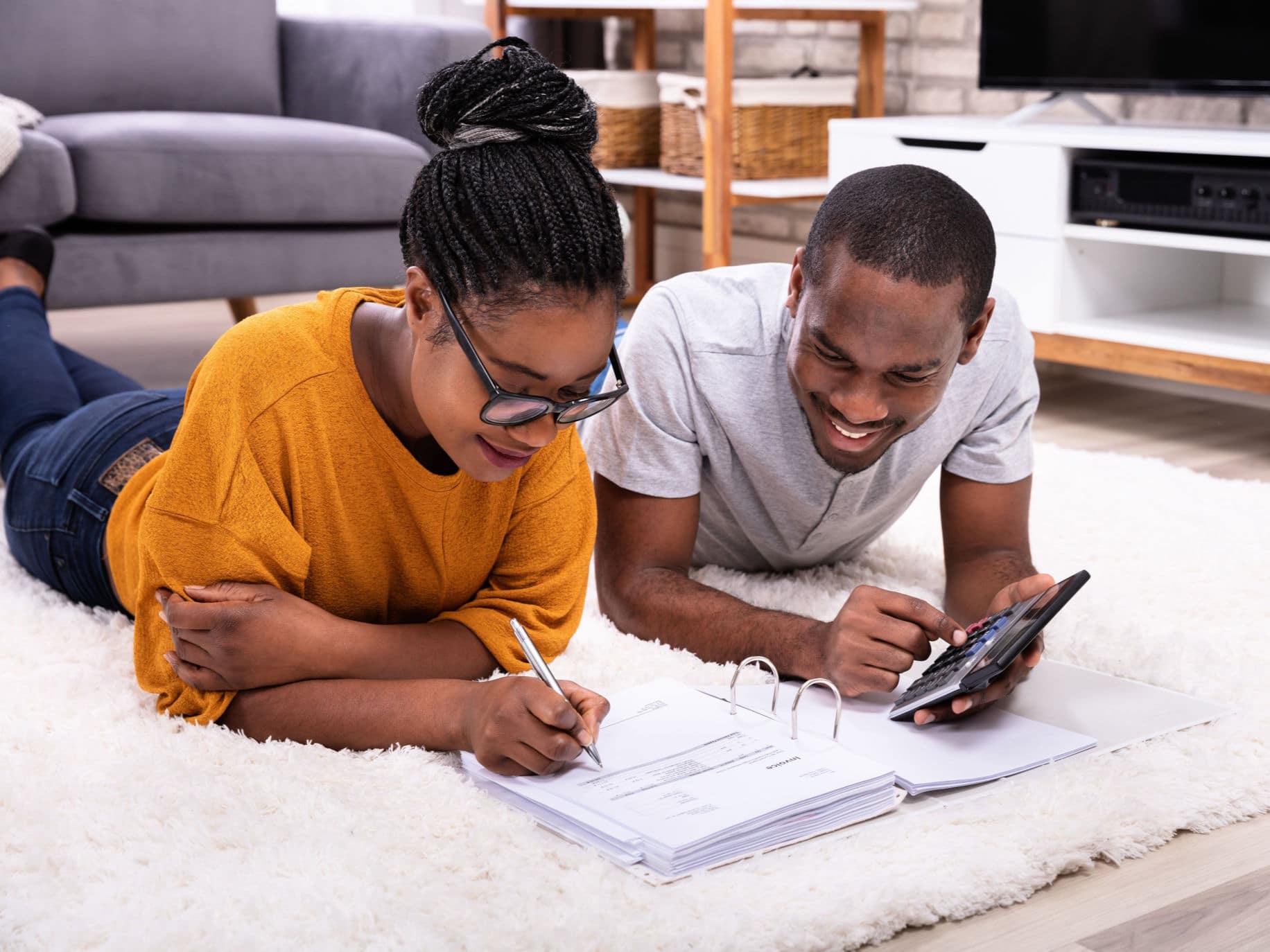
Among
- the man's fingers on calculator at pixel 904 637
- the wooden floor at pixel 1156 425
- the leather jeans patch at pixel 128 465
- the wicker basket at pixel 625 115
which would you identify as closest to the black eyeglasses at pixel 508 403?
the man's fingers on calculator at pixel 904 637

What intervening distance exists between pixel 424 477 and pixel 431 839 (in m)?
0.30

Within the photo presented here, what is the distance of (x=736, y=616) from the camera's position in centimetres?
139

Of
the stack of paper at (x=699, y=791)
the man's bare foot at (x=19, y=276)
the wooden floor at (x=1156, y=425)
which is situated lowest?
the wooden floor at (x=1156, y=425)

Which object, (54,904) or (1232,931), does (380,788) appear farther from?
(1232,931)

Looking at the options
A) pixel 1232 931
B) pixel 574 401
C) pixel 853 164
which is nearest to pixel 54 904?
pixel 574 401

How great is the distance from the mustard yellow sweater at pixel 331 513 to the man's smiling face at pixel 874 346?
0.23 meters

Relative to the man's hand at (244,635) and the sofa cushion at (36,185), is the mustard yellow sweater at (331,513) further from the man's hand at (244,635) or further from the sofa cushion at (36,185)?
the sofa cushion at (36,185)

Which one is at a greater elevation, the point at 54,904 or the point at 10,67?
the point at 10,67

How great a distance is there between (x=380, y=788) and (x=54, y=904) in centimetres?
26

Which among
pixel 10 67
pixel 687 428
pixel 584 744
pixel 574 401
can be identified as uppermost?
pixel 10 67

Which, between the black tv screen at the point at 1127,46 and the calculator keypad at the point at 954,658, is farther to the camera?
the black tv screen at the point at 1127,46

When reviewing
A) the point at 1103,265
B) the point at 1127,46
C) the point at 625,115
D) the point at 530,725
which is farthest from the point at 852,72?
the point at 530,725

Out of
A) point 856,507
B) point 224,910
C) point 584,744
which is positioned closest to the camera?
point 224,910

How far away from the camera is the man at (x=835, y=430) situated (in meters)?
1.21
